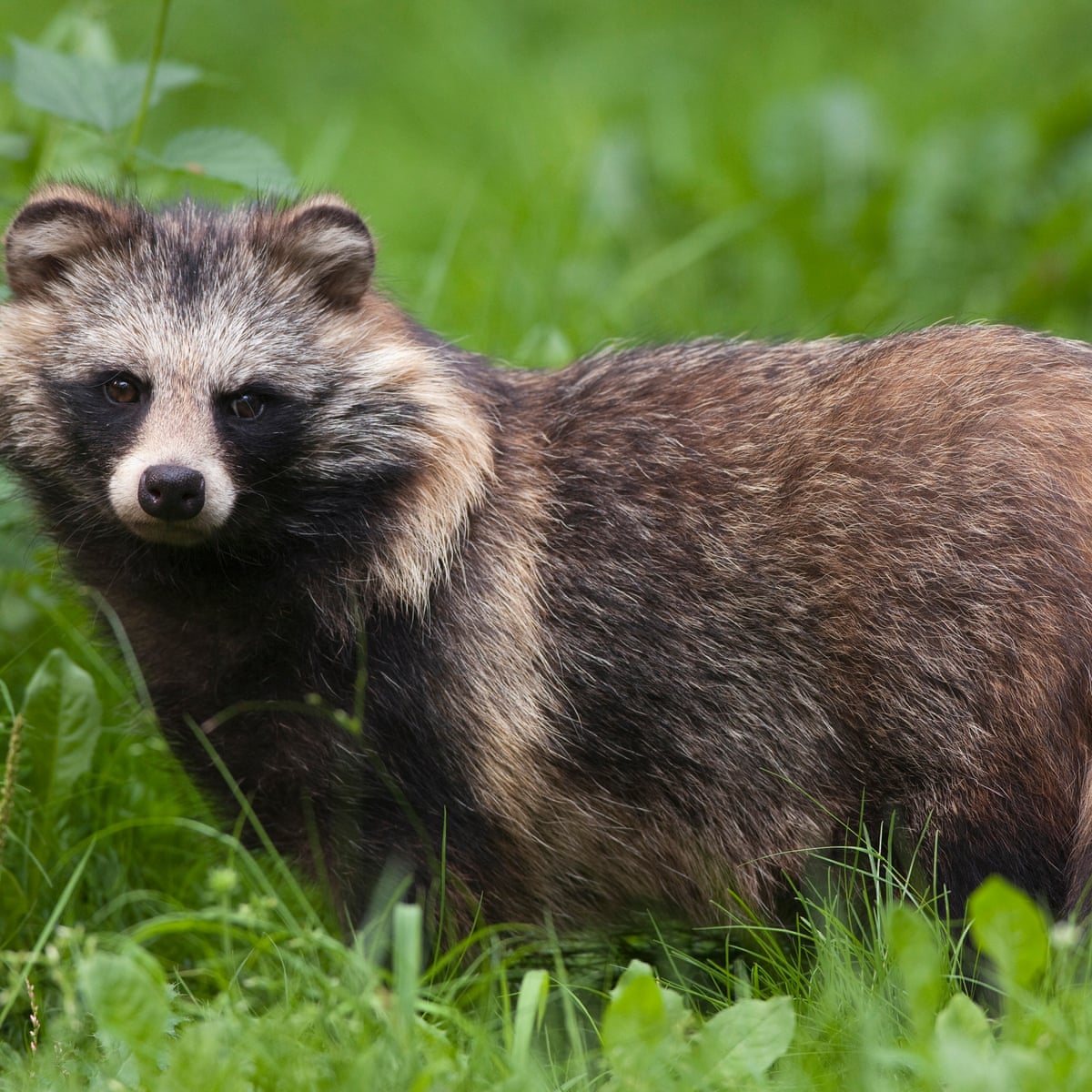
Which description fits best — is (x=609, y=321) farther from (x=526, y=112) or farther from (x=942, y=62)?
(x=942, y=62)

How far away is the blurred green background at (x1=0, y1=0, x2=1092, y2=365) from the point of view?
25.5 ft

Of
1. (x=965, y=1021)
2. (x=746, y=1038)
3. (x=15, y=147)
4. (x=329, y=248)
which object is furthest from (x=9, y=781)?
(x=15, y=147)

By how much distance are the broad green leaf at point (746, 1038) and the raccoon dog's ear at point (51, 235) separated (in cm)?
282

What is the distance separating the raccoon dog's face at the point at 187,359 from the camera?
14.1 ft

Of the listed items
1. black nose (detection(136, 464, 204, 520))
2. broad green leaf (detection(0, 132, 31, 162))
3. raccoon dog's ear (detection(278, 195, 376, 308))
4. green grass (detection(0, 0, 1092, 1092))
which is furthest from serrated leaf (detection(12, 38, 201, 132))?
black nose (detection(136, 464, 204, 520))

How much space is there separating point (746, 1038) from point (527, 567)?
156cm

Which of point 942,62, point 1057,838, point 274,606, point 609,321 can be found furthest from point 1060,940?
point 942,62

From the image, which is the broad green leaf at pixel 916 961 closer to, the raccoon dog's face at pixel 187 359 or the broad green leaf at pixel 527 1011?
the broad green leaf at pixel 527 1011

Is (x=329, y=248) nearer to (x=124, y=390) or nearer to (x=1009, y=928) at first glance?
(x=124, y=390)

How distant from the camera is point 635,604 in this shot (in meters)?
4.45

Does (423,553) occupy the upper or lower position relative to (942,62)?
lower

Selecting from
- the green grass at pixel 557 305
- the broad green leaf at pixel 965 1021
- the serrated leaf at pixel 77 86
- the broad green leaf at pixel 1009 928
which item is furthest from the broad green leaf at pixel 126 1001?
the serrated leaf at pixel 77 86

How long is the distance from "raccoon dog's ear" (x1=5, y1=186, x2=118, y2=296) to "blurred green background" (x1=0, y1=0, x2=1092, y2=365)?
1133 mm

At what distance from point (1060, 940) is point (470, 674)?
1.80 meters
